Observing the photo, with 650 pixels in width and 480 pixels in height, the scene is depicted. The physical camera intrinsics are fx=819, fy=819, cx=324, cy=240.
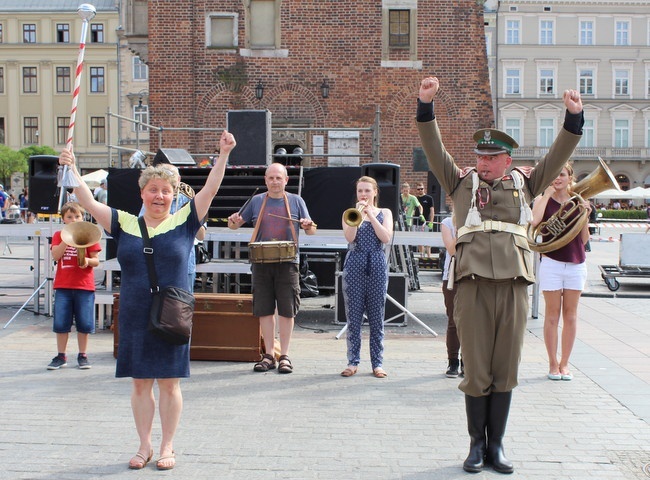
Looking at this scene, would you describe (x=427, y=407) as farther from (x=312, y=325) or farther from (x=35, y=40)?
(x=35, y=40)

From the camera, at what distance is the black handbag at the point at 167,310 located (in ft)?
15.7

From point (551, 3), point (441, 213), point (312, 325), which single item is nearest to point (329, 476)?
point (312, 325)

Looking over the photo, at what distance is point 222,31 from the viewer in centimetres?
2086

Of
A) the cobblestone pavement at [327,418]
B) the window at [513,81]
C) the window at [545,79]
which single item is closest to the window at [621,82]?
the window at [545,79]

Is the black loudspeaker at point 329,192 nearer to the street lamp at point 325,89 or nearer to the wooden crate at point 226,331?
the wooden crate at point 226,331

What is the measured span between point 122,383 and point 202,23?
1521cm

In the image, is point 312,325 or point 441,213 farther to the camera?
point 441,213

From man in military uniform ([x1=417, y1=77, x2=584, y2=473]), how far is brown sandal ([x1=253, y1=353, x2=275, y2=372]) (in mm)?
3072

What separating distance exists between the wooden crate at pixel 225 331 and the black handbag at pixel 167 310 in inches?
128

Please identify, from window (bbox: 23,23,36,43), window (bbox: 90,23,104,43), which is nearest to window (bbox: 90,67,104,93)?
window (bbox: 90,23,104,43)

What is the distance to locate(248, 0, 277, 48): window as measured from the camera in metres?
20.8

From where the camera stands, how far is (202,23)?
20.8 meters

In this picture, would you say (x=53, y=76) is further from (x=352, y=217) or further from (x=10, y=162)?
(x=352, y=217)

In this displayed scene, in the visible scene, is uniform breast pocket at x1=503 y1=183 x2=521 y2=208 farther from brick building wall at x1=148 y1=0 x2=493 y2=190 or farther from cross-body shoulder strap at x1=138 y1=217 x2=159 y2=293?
brick building wall at x1=148 y1=0 x2=493 y2=190
